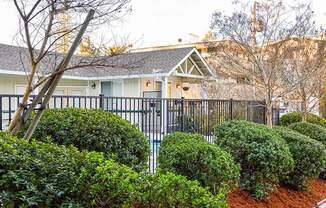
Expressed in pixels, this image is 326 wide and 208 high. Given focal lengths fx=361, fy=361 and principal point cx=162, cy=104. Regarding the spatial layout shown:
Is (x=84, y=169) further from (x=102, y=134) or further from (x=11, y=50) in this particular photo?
(x=11, y=50)

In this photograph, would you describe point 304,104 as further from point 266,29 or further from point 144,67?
point 144,67

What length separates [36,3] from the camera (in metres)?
4.63

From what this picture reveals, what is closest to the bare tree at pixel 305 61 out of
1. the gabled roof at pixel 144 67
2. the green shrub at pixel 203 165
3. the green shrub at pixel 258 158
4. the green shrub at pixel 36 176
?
the green shrub at pixel 258 158

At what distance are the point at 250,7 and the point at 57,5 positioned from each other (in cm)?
689

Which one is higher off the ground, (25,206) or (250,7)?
(250,7)

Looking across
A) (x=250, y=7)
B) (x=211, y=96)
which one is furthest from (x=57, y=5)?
(x=211, y=96)

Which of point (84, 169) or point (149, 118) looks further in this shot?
point (149, 118)

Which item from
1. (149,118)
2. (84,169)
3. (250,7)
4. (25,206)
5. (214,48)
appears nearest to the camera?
(25,206)

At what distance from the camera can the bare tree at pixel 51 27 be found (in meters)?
4.57

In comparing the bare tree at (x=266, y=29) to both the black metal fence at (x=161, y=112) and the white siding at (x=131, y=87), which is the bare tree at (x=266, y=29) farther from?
the white siding at (x=131, y=87)

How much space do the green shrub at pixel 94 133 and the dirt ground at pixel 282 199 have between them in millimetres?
1908

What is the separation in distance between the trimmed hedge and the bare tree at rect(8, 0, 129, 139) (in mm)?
1563

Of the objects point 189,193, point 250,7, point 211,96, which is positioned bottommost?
point 189,193

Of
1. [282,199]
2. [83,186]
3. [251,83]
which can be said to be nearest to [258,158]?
[282,199]
